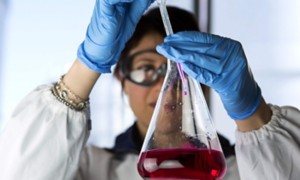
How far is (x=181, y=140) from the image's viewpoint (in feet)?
2.09

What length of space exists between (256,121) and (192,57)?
220 millimetres

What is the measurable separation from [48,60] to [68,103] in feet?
4.81

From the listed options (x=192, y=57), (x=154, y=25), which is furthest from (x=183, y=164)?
(x=154, y=25)

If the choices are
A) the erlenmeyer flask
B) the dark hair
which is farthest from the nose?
the erlenmeyer flask

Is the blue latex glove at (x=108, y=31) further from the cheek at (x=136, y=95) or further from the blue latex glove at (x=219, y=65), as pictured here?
the cheek at (x=136, y=95)

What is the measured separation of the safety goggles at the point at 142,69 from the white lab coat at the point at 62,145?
264mm

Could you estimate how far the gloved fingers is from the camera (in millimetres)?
687

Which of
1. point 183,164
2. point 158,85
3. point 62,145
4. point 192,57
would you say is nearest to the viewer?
point 183,164

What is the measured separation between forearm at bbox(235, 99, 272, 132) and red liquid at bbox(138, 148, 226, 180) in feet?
0.73

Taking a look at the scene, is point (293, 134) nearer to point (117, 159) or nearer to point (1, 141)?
point (117, 159)

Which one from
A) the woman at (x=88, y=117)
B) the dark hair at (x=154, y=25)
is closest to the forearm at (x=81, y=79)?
the woman at (x=88, y=117)

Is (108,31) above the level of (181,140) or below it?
above

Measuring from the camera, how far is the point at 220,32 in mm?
2092

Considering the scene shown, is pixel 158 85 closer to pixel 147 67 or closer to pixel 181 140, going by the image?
pixel 147 67
